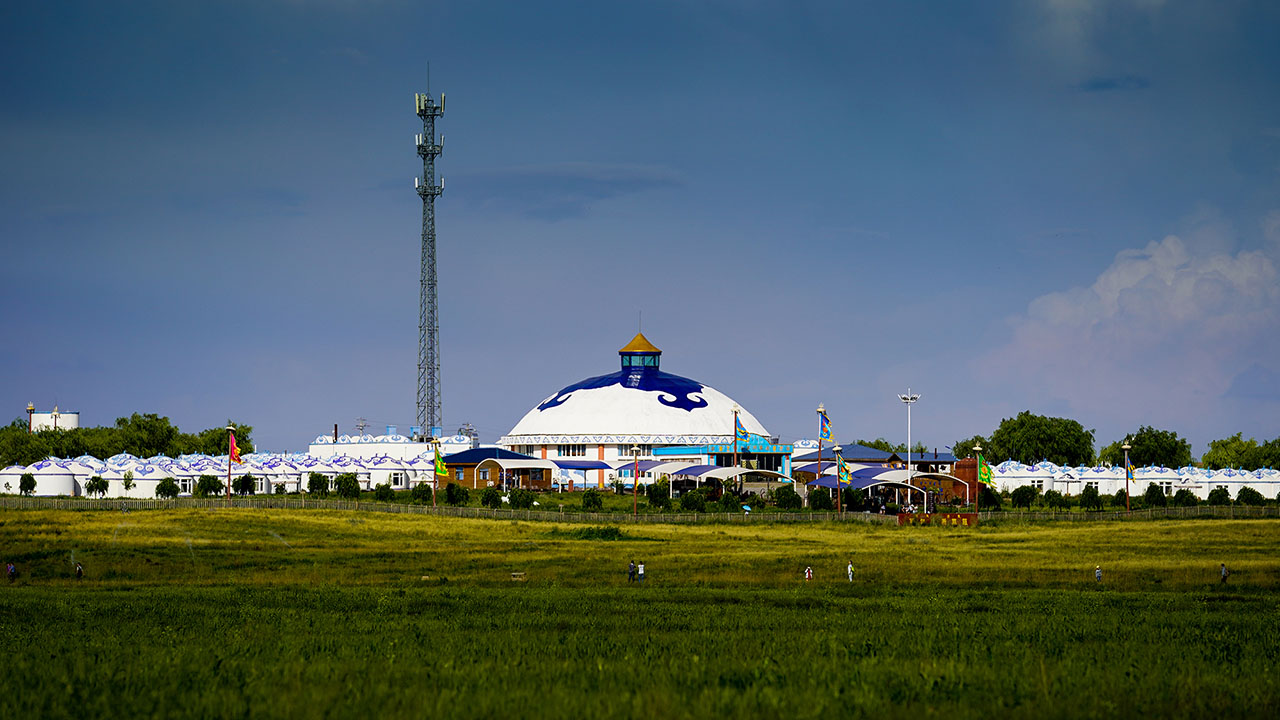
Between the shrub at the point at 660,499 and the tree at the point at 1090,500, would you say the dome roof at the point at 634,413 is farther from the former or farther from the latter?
the tree at the point at 1090,500

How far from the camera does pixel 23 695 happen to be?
1569 centimetres

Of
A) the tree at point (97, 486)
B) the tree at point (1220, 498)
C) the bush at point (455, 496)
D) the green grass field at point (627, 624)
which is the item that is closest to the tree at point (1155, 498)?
the tree at point (1220, 498)

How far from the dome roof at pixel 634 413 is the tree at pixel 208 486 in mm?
53209

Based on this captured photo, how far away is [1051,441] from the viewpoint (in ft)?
524

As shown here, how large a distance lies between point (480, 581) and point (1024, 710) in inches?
1337

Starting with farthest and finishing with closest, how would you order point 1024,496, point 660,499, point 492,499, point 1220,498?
point 1024,496
point 1220,498
point 660,499
point 492,499

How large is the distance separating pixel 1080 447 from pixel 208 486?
370ft

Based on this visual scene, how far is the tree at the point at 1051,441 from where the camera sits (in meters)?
159

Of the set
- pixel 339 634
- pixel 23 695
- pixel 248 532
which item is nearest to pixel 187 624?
pixel 339 634

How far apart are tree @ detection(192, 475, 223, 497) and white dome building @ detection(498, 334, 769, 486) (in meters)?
49.6

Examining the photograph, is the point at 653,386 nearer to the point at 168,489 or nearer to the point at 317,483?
the point at 317,483

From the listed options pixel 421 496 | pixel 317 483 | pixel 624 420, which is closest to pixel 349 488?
pixel 421 496

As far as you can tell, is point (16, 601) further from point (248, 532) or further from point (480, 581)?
point (248, 532)

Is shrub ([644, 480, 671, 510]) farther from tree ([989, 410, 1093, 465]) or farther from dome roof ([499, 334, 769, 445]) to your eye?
tree ([989, 410, 1093, 465])
